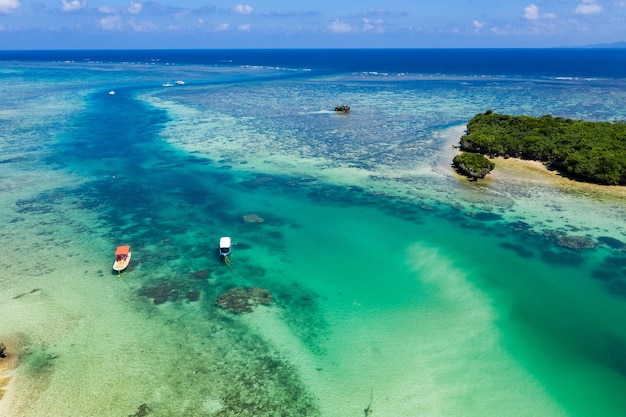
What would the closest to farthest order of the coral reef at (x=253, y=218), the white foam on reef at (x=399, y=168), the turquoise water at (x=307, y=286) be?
the turquoise water at (x=307, y=286)
the coral reef at (x=253, y=218)
the white foam on reef at (x=399, y=168)

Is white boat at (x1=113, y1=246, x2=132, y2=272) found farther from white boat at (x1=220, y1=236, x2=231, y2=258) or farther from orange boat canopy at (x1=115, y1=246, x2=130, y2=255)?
white boat at (x1=220, y1=236, x2=231, y2=258)

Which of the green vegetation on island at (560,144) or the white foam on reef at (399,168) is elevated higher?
the green vegetation on island at (560,144)

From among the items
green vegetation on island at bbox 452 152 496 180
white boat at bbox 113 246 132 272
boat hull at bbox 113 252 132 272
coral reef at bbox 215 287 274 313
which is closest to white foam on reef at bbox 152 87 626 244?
green vegetation on island at bbox 452 152 496 180

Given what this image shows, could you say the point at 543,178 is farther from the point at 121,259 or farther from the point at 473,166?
the point at 121,259

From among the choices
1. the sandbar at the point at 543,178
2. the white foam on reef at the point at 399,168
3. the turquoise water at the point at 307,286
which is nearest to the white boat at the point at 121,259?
the turquoise water at the point at 307,286

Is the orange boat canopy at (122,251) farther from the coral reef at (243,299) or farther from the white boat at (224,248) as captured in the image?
the coral reef at (243,299)

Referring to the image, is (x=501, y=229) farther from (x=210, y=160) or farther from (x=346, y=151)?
(x=210, y=160)
